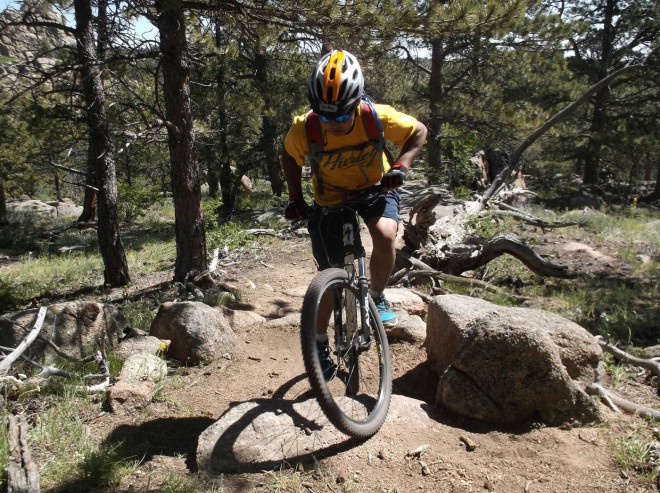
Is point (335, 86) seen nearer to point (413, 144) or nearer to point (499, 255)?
point (413, 144)

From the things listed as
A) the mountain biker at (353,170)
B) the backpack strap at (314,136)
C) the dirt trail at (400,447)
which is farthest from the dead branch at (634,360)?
the backpack strap at (314,136)

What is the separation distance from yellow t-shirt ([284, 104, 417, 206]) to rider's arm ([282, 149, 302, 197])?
2.4 inches

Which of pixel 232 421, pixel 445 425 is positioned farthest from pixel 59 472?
pixel 445 425

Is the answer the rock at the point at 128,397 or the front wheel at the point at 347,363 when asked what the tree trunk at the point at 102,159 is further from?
the front wheel at the point at 347,363

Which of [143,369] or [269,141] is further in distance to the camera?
[269,141]

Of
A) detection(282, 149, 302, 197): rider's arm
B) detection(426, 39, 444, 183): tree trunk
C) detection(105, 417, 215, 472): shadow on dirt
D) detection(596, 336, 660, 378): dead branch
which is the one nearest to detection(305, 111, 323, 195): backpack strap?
detection(282, 149, 302, 197): rider's arm

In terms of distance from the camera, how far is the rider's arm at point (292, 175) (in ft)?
10.7

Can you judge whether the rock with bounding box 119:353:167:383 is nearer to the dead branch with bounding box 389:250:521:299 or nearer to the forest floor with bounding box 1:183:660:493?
the forest floor with bounding box 1:183:660:493

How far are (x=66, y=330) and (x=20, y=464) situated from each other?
1899 mm

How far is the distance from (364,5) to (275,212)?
7.95 metres

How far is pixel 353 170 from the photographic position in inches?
126

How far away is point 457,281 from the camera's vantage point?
6.50 m

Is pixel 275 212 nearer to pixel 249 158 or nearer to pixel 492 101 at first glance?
pixel 249 158

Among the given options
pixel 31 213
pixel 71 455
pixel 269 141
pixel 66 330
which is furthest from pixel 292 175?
pixel 31 213
